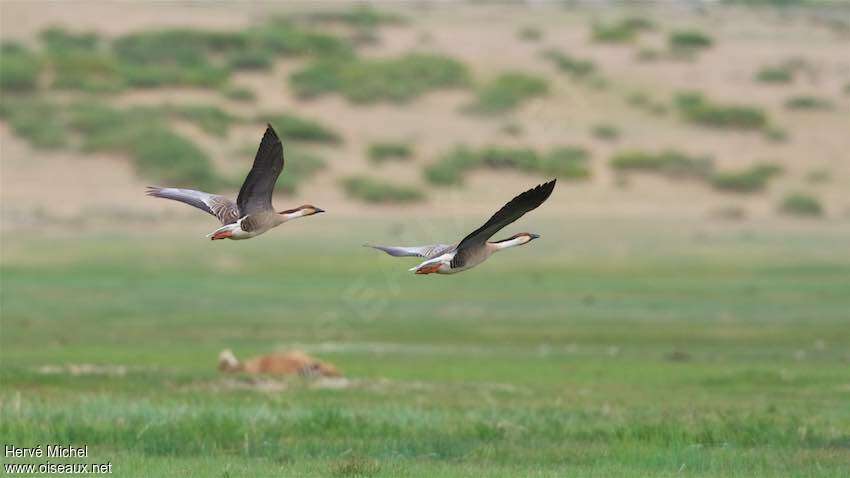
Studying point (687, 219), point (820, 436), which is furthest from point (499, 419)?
point (687, 219)

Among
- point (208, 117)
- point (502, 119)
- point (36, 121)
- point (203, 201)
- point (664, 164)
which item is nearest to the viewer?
point (203, 201)

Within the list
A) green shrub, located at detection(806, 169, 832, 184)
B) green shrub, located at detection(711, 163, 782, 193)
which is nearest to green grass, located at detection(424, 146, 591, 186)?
green shrub, located at detection(711, 163, 782, 193)

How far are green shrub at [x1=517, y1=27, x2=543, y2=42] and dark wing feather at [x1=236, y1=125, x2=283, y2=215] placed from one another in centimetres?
6588

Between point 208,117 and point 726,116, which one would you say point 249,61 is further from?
point 726,116

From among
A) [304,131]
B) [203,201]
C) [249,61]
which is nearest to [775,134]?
[304,131]

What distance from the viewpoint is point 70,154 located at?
54031 millimetres

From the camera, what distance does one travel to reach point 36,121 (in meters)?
55.8

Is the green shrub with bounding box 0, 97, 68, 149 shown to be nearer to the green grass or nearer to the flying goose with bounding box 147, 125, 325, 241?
the green grass

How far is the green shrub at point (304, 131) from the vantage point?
59188 millimetres

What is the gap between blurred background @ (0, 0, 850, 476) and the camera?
16.6 metres

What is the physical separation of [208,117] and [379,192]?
7754 mm

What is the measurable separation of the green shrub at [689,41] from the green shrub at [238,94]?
1837 cm

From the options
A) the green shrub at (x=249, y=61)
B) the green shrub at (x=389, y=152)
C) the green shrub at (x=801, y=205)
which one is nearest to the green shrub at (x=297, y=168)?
the green shrub at (x=389, y=152)

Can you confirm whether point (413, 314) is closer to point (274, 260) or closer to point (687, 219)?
point (274, 260)
